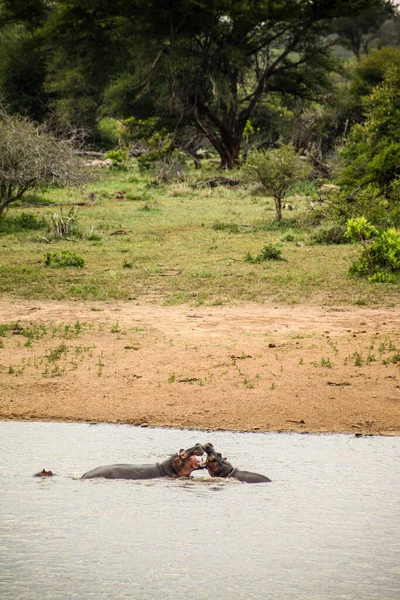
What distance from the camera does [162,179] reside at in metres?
26.4

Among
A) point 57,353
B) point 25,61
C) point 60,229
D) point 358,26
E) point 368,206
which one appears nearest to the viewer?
point 57,353

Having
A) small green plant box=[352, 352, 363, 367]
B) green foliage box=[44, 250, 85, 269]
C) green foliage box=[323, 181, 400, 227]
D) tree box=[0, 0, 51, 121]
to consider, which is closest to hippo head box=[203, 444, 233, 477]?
small green plant box=[352, 352, 363, 367]

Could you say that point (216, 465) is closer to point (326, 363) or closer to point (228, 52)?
point (326, 363)

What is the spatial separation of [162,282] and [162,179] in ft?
49.8

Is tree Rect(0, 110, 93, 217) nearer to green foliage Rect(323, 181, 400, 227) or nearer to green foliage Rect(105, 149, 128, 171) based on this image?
green foliage Rect(323, 181, 400, 227)

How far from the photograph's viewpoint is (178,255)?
46.1 feet

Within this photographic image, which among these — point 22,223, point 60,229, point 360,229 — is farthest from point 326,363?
point 22,223

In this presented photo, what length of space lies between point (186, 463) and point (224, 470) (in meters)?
0.24

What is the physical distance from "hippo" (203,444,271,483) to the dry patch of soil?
1.00 meters

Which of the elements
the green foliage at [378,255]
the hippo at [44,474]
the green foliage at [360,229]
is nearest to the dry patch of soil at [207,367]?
the hippo at [44,474]

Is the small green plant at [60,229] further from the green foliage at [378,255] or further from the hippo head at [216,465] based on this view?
the hippo head at [216,465]

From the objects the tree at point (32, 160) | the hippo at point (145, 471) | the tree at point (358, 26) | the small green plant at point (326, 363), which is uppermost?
the tree at point (358, 26)

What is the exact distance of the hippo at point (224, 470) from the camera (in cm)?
520

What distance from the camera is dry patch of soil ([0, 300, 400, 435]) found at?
6.74 m
